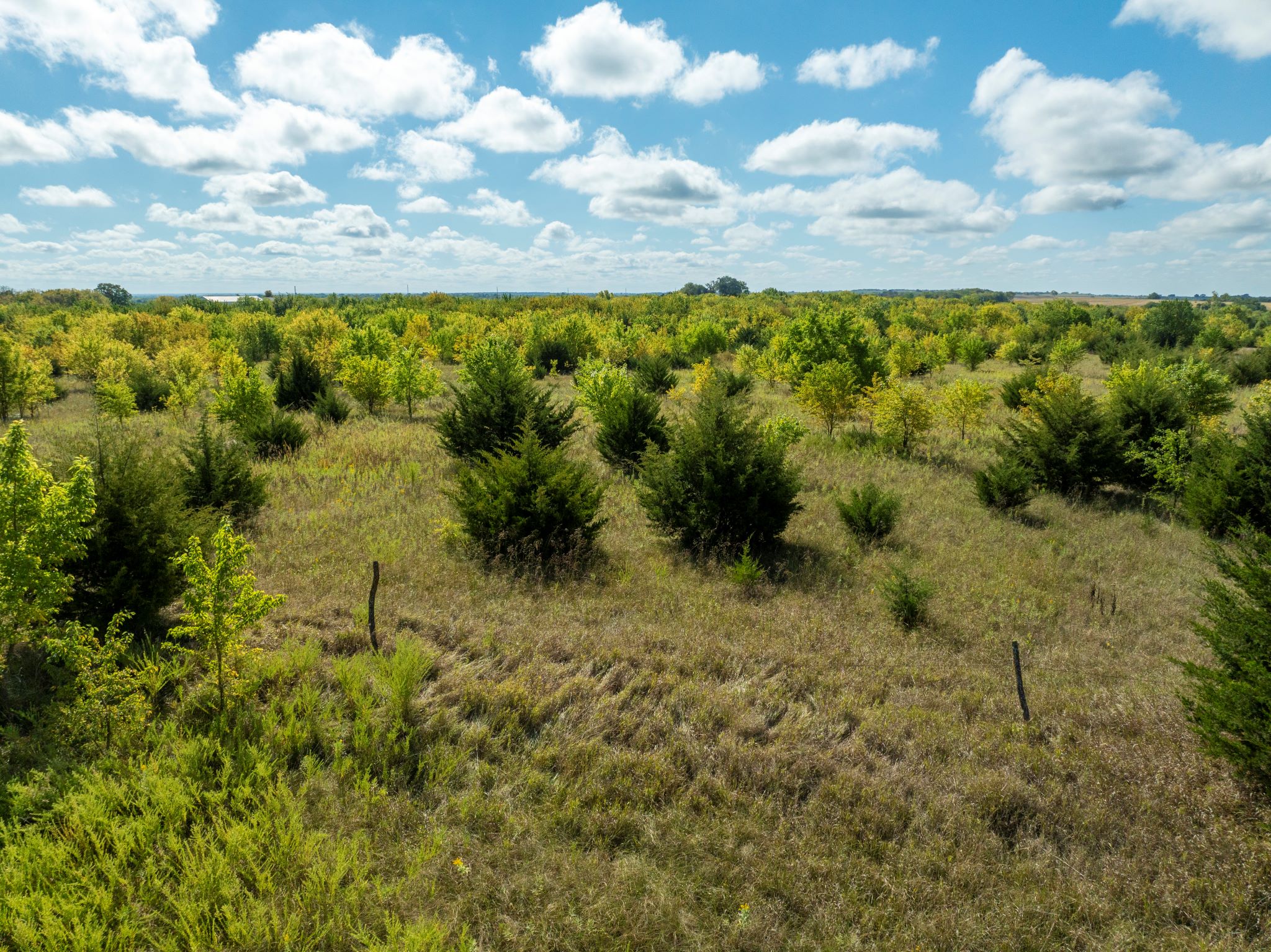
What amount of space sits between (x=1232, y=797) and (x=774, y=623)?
179 inches

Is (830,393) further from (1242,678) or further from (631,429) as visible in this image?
(1242,678)

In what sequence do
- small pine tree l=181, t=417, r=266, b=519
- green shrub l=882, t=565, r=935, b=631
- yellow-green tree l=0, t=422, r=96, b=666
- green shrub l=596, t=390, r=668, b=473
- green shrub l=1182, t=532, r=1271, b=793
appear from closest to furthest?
green shrub l=1182, t=532, r=1271, b=793
yellow-green tree l=0, t=422, r=96, b=666
green shrub l=882, t=565, r=935, b=631
small pine tree l=181, t=417, r=266, b=519
green shrub l=596, t=390, r=668, b=473

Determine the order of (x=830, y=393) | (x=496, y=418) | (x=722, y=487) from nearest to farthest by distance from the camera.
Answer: (x=722, y=487), (x=496, y=418), (x=830, y=393)

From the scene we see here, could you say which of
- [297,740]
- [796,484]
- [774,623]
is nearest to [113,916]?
[297,740]

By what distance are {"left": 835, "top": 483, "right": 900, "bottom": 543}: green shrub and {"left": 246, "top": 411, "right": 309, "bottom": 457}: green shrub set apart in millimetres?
14269

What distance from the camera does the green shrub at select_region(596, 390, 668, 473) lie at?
15320mm

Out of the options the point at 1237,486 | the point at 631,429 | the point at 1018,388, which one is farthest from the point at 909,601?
the point at 1018,388

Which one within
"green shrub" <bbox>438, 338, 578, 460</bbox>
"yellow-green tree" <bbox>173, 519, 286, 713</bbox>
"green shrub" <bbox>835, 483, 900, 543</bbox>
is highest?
"green shrub" <bbox>438, 338, 578, 460</bbox>

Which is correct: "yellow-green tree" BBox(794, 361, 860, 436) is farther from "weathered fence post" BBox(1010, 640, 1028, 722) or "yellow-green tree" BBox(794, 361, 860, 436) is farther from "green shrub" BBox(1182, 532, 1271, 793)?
"green shrub" BBox(1182, 532, 1271, 793)

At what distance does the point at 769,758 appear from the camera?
5.52 m

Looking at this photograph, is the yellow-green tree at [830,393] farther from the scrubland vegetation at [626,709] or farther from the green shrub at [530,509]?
the green shrub at [530,509]

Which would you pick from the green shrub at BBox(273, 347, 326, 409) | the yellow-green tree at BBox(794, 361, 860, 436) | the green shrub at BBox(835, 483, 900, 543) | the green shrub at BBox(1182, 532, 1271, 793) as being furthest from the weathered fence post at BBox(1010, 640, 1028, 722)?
the green shrub at BBox(273, 347, 326, 409)

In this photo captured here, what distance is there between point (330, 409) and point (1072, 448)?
905 inches

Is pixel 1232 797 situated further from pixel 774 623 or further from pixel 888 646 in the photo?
pixel 774 623
